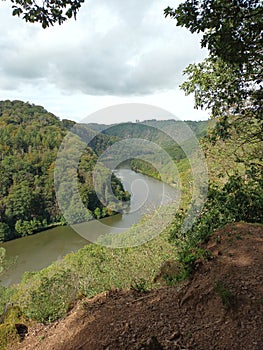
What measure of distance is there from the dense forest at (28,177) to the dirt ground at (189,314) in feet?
36.1

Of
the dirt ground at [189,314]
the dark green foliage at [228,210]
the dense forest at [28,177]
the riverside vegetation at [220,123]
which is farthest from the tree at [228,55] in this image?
the dense forest at [28,177]

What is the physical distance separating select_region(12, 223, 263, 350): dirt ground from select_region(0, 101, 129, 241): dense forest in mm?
11009

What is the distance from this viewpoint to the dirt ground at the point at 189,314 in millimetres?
2021

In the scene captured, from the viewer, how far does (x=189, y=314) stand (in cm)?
241

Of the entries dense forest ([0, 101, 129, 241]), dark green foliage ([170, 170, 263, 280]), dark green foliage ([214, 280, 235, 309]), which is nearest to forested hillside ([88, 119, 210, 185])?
dark green foliage ([170, 170, 263, 280])

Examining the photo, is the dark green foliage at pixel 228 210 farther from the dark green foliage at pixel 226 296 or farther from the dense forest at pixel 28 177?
the dense forest at pixel 28 177

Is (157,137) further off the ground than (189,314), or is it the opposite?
(157,137)

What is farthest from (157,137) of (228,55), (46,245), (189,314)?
(46,245)

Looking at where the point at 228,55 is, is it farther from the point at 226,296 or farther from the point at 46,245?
the point at 46,245

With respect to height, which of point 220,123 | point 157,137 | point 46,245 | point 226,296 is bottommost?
point 46,245

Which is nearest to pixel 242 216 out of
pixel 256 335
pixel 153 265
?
pixel 153 265

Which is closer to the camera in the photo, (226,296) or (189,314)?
(226,296)

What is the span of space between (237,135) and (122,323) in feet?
10.6

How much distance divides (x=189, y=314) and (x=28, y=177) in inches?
1450
